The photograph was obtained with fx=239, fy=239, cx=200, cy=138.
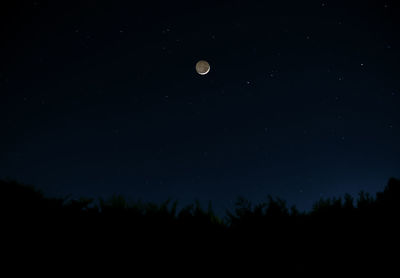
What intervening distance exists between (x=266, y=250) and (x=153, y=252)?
1802 millimetres

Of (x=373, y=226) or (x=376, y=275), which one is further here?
(x=373, y=226)

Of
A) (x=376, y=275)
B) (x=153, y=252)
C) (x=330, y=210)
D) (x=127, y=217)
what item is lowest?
(x=376, y=275)

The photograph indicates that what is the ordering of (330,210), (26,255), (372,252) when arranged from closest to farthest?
(26,255) < (372,252) < (330,210)

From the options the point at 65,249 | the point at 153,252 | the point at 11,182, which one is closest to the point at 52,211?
the point at 65,249

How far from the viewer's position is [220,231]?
161 inches

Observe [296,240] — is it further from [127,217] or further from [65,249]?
[65,249]

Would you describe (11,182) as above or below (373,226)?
above

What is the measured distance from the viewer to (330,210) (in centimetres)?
479

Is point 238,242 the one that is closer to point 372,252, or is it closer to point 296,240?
point 296,240

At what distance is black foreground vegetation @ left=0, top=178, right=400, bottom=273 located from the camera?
3371 millimetres

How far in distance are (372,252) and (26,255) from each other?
5176 millimetres

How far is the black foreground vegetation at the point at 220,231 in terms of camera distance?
133 inches

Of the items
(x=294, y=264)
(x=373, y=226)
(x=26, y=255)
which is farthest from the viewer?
(x=373, y=226)

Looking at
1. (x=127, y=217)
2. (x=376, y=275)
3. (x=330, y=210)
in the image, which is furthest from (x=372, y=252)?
(x=127, y=217)
